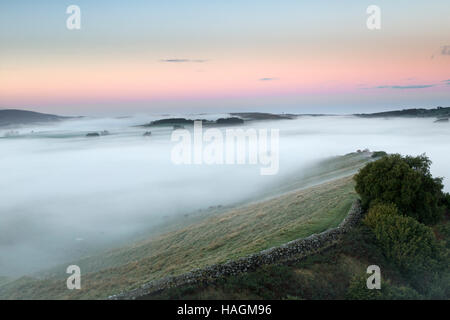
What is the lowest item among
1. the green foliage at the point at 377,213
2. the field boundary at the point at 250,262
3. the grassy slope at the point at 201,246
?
the grassy slope at the point at 201,246

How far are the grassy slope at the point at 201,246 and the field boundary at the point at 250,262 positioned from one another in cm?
255

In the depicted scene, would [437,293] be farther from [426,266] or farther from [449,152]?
[449,152]

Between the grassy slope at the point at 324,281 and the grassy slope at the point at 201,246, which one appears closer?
the grassy slope at the point at 324,281

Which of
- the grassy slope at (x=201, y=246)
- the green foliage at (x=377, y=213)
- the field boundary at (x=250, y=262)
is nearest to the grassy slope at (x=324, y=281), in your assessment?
the field boundary at (x=250, y=262)

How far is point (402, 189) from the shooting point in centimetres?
3241

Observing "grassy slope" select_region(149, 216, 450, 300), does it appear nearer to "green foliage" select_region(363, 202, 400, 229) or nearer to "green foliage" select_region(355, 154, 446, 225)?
"green foliage" select_region(363, 202, 400, 229)

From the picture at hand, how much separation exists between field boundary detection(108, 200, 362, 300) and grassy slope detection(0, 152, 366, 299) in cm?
255

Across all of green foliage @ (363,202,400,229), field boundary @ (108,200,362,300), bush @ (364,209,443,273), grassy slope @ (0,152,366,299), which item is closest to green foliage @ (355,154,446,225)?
green foliage @ (363,202,400,229)

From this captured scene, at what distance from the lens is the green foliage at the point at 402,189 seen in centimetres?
3238

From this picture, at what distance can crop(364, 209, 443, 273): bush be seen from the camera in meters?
24.3

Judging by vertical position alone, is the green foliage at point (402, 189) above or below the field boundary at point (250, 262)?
above

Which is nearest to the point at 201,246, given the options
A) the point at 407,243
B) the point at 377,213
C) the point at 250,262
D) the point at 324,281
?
the point at 250,262

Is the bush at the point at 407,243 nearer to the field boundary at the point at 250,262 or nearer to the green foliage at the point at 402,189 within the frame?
the field boundary at the point at 250,262
